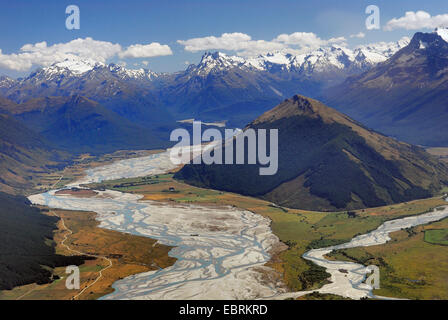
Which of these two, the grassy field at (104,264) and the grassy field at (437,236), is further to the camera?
the grassy field at (437,236)

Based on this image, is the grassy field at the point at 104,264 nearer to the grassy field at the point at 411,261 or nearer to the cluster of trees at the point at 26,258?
the cluster of trees at the point at 26,258

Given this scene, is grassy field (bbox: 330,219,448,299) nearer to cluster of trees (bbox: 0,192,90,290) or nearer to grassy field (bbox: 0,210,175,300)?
grassy field (bbox: 0,210,175,300)

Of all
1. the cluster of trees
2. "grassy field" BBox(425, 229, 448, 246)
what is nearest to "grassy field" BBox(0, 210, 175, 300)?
the cluster of trees

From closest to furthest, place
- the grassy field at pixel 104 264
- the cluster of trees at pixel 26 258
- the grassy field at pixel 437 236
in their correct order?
1. the grassy field at pixel 104 264
2. the cluster of trees at pixel 26 258
3. the grassy field at pixel 437 236

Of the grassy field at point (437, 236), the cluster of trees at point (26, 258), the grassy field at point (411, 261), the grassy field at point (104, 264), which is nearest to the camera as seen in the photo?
the grassy field at point (411, 261)

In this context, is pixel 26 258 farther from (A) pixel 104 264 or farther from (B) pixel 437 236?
(B) pixel 437 236

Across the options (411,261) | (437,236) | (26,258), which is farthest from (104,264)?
(437,236)

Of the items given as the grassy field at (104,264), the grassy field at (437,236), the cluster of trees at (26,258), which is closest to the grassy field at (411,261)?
the grassy field at (437,236)
